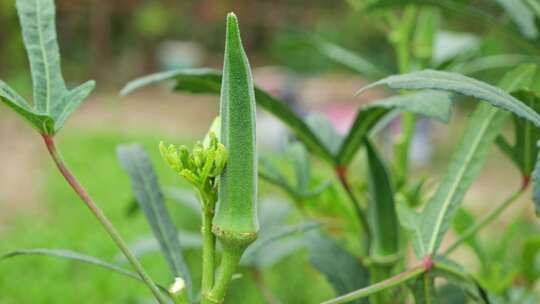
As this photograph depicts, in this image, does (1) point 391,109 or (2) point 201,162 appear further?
(1) point 391,109

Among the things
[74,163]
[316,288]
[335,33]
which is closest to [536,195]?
[316,288]

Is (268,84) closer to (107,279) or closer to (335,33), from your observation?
(335,33)

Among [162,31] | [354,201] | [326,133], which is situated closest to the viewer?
[354,201]

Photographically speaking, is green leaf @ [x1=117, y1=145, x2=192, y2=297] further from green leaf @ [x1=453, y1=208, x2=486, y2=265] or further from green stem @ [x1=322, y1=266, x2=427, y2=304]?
green leaf @ [x1=453, y1=208, x2=486, y2=265]

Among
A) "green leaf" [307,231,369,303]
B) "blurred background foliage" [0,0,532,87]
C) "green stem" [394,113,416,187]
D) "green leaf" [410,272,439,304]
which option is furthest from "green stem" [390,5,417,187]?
"blurred background foliage" [0,0,532,87]

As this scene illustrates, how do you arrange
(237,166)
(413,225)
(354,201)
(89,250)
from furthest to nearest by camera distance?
(89,250) → (354,201) → (413,225) → (237,166)

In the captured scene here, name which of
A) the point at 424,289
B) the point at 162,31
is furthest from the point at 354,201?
the point at 162,31

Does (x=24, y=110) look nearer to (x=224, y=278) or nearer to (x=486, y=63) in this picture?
(x=224, y=278)
